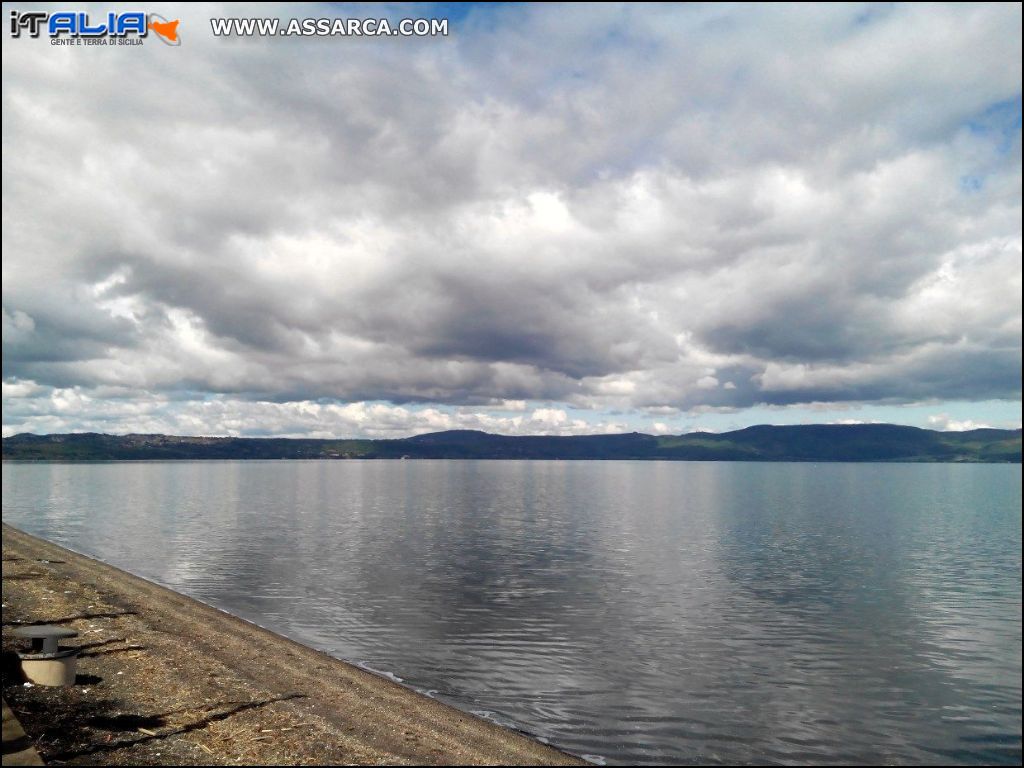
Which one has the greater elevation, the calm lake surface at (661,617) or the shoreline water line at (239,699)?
the shoreline water line at (239,699)

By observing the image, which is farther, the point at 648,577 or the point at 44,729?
the point at 648,577

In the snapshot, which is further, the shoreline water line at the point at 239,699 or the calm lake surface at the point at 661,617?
the calm lake surface at the point at 661,617

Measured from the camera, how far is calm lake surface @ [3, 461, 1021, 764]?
26109 millimetres

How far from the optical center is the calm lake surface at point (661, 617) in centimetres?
2611

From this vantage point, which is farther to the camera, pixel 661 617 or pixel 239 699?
pixel 661 617

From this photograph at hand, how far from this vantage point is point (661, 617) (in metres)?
43.4

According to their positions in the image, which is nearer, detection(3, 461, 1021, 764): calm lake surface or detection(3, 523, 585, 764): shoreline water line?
detection(3, 523, 585, 764): shoreline water line

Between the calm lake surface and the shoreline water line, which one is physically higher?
the shoreline water line

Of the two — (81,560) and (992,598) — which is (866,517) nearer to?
(992,598)

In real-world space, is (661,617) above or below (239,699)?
below

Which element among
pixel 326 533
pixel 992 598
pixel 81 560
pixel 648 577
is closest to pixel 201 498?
pixel 326 533

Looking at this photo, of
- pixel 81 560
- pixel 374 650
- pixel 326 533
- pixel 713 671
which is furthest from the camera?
pixel 326 533

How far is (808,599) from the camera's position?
48.7 metres

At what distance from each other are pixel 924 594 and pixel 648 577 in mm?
21671
